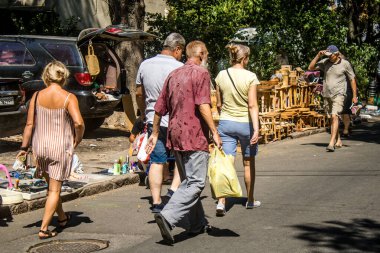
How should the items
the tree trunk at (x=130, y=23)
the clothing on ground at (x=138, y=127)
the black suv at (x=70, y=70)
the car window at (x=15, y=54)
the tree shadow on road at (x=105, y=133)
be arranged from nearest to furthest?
the clothing on ground at (x=138, y=127) < the black suv at (x=70, y=70) < the car window at (x=15, y=54) < the tree shadow on road at (x=105, y=133) < the tree trunk at (x=130, y=23)

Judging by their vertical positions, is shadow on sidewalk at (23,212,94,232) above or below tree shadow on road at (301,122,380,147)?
above

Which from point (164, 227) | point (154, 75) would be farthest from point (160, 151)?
point (164, 227)

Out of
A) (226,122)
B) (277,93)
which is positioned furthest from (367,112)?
(226,122)

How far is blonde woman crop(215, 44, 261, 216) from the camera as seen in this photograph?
28.1ft

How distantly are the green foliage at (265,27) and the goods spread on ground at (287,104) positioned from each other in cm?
122

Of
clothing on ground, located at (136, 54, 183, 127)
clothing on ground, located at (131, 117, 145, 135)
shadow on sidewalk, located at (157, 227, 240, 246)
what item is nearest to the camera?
shadow on sidewalk, located at (157, 227, 240, 246)

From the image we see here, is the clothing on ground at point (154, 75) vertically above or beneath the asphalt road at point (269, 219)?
above

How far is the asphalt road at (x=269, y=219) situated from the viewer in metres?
7.07

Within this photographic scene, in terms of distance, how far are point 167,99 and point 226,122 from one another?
4.34 feet

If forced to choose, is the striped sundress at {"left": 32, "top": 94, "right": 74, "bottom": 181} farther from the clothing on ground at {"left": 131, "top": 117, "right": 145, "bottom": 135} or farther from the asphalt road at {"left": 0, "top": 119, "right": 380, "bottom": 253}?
the clothing on ground at {"left": 131, "top": 117, "right": 145, "bottom": 135}

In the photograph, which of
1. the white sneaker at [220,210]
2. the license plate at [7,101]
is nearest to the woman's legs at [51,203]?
the white sneaker at [220,210]

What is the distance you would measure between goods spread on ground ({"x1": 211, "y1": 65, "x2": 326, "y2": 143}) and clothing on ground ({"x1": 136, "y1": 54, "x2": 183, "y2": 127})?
231 inches

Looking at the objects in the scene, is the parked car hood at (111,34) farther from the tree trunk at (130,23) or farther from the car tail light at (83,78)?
the tree trunk at (130,23)

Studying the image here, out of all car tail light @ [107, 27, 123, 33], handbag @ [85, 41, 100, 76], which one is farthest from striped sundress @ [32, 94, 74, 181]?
car tail light @ [107, 27, 123, 33]
